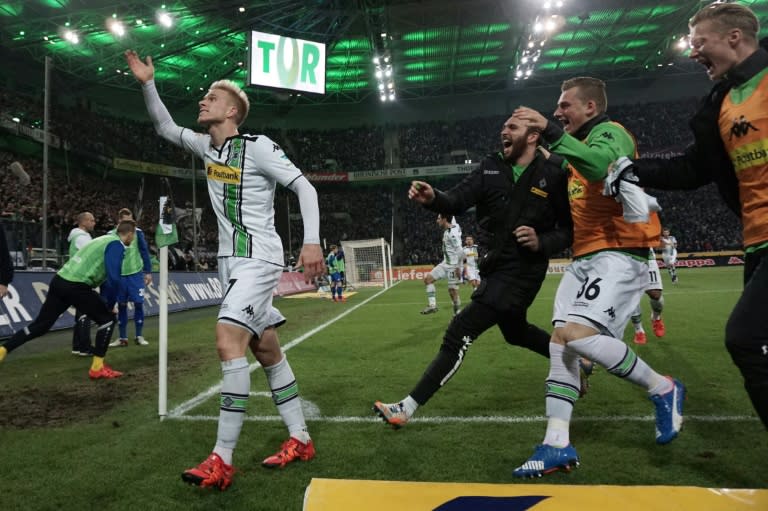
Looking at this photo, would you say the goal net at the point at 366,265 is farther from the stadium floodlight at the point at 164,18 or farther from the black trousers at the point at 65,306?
the black trousers at the point at 65,306

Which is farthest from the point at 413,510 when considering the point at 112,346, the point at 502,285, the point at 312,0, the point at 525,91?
the point at 525,91

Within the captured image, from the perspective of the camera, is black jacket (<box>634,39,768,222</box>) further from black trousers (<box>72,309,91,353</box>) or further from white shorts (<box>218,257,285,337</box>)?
black trousers (<box>72,309,91,353</box>)

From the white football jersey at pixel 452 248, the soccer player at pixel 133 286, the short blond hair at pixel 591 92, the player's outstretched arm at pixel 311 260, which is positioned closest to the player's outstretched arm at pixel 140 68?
the player's outstretched arm at pixel 311 260

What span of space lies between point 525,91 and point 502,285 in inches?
1736

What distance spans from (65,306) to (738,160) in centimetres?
680

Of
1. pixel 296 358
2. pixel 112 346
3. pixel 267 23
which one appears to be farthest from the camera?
pixel 267 23

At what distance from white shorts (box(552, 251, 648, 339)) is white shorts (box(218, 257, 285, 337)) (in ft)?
6.19

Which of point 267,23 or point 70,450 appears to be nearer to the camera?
point 70,450

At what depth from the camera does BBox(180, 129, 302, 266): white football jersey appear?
310 cm

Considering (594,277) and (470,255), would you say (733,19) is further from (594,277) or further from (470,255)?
(470,255)

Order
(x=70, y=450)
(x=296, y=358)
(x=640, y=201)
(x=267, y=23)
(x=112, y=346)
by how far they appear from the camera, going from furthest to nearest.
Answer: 1. (x=267, y=23)
2. (x=112, y=346)
3. (x=296, y=358)
4. (x=70, y=450)
5. (x=640, y=201)

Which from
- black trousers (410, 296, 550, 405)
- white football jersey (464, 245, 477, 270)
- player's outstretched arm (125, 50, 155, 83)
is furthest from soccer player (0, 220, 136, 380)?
white football jersey (464, 245, 477, 270)

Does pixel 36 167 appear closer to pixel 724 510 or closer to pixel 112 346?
pixel 112 346

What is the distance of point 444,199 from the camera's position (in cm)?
356
